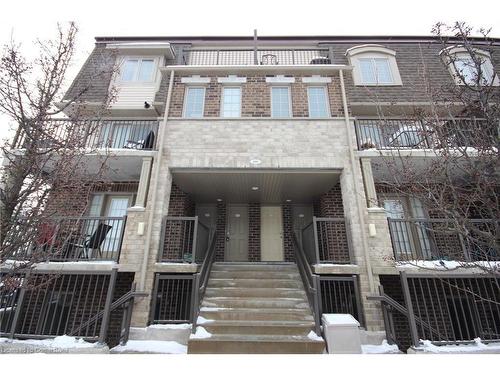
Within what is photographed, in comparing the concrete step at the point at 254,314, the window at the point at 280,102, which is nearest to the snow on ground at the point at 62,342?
the concrete step at the point at 254,314

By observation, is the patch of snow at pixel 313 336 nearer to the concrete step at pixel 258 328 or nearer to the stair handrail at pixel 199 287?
the concrete step at pixel 258 328

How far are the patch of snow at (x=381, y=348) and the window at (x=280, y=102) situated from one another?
6.64m

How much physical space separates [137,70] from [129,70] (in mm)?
335

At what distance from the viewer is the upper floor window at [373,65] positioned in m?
10.7

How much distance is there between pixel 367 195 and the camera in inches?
289

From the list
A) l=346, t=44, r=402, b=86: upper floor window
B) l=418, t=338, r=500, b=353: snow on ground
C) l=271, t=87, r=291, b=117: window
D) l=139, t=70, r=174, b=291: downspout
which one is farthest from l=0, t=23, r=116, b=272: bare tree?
l=346, t=44, r=402, b=86: upper floor window

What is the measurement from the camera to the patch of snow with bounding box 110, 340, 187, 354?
565 centimetres

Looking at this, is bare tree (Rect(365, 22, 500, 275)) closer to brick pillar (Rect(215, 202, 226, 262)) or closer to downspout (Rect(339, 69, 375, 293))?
downspout (Rect(339, 69, 375, 293))

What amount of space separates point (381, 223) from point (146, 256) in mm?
6156

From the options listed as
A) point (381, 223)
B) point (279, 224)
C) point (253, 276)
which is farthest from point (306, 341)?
point (279, 224)

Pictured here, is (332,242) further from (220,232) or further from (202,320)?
(202,320)

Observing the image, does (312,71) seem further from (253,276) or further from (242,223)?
(253,276)

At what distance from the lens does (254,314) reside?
611 centimetres

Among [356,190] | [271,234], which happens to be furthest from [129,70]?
[356,190]
